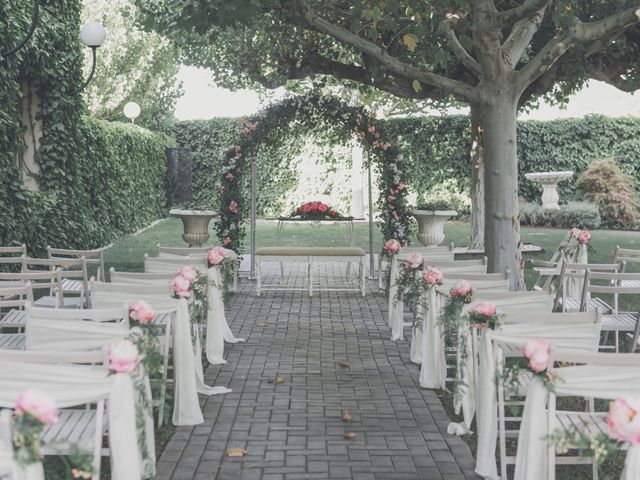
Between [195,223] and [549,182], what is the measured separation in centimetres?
1338

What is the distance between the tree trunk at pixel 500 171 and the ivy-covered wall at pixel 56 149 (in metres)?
6.22

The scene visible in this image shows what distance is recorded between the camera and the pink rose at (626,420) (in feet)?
9.89

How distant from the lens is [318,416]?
5.97 metres

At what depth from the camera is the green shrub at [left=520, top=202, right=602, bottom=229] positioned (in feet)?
73.0

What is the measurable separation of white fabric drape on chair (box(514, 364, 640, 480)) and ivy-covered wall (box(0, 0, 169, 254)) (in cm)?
870

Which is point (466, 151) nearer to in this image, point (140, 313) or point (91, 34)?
point (91, 34)

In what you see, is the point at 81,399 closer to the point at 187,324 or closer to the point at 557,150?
A: the point at 187,324

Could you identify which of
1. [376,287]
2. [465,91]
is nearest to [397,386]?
[465,91]

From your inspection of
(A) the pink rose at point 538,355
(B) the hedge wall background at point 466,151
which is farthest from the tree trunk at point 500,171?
(B) the hedge wall background at point 466,151

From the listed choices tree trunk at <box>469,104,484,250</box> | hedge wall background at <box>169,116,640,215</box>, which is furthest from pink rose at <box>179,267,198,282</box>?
hedge wall background at <box>169,116,640,215</box>

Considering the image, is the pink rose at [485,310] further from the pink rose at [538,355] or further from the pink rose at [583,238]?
the pink rose at [583,238]

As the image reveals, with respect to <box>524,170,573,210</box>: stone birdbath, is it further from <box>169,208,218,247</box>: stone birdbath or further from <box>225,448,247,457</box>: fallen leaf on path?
<box>225,448,247,457</box>: fallen leaf on path

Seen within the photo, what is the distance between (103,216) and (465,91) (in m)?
9.21

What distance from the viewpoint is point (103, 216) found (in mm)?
16812
